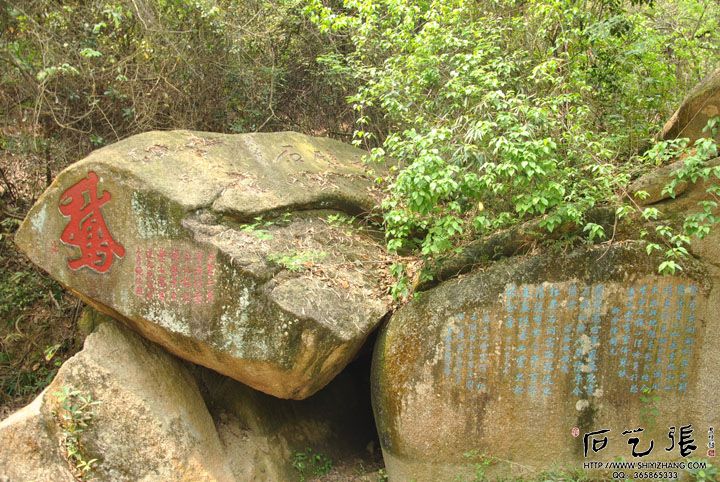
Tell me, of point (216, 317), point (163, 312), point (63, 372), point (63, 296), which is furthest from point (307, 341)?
point (63, 296)

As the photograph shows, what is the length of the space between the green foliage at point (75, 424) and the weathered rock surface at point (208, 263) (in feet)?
2.44

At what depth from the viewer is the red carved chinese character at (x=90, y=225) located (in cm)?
478

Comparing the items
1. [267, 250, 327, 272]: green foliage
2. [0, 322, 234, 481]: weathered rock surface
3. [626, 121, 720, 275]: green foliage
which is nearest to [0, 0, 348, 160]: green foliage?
[0, 322, 234, 481]: weathered rock surface

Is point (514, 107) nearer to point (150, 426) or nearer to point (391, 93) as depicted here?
point (391, 93)

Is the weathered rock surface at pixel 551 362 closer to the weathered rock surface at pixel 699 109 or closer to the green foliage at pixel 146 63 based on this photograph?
the weathered rock surface at pixel 699 109

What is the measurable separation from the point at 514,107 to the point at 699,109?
61.2 inches

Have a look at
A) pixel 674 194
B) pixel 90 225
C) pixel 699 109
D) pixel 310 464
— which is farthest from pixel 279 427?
pixel 699 109

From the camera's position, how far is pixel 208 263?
462 centimetres

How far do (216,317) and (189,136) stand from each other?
6.40ft

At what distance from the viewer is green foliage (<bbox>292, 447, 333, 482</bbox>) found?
5539 millimetres

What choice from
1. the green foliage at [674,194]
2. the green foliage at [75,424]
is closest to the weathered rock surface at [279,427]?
the green foliage at [75,424]

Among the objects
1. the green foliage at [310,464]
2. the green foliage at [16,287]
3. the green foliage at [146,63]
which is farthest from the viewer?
the green foliage at [16,287]

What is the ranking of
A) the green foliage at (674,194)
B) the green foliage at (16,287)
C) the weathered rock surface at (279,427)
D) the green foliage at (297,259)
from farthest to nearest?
the green foliage at (16,287)
the weathered rock surface at (279,427)
the green foliage at (297,259)
the green foliage at (674,194)

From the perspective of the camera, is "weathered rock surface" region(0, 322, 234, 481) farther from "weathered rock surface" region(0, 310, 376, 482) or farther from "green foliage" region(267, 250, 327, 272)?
"green foliage" region(267, 250, 327, 272)
